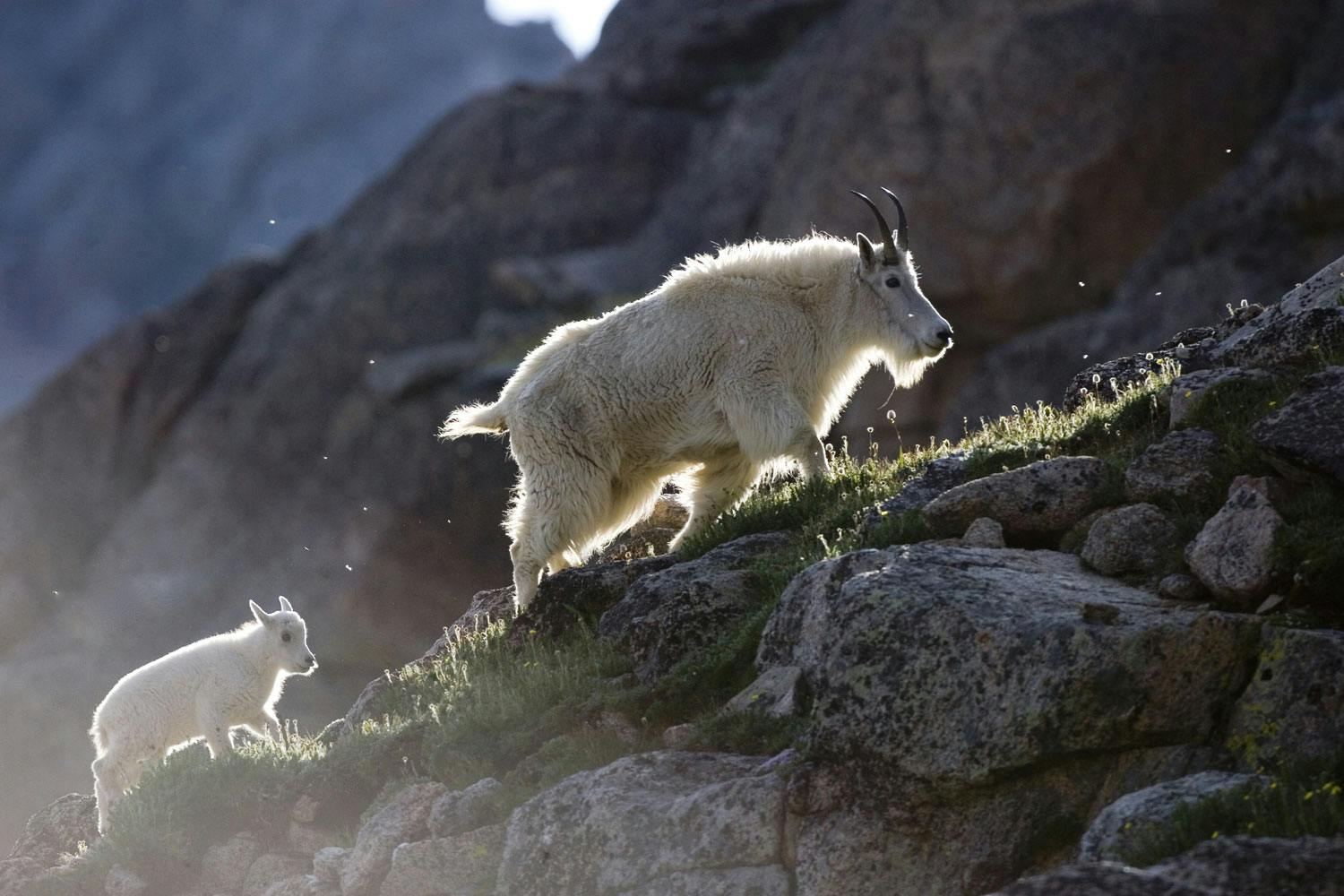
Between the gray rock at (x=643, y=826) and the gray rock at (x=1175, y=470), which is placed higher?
the gray rock at (x=1175, y=470)

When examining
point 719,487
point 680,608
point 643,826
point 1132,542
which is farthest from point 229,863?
point 1132,542

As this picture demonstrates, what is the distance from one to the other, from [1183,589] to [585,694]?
10.5 ft

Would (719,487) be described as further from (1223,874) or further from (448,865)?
(1223,874)

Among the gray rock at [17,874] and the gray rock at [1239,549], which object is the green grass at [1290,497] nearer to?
the gray rock at [1239,549]

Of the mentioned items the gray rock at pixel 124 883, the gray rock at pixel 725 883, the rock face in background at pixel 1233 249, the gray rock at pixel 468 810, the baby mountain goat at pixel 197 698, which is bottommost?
the gray rock at pixel 725 883

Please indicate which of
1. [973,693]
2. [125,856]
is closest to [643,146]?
[125,856]

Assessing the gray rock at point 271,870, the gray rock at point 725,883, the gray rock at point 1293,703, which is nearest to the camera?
the gray rock at point 1293,703

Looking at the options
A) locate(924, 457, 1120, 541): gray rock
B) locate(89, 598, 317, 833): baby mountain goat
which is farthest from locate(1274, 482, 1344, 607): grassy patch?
locate(89, 598, 317, 833): baby mountain goat

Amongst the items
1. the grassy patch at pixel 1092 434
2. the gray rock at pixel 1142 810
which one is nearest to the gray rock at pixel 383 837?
the grassy patch at pixel 1092 434

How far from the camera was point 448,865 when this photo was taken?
7133 mm

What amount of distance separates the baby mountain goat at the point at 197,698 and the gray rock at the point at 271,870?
2803 millimetres

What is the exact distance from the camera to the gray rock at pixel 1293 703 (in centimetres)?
523

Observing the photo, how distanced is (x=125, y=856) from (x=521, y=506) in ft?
11.5

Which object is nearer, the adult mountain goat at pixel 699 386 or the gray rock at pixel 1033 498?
the gray rock at pixel 1033 498
